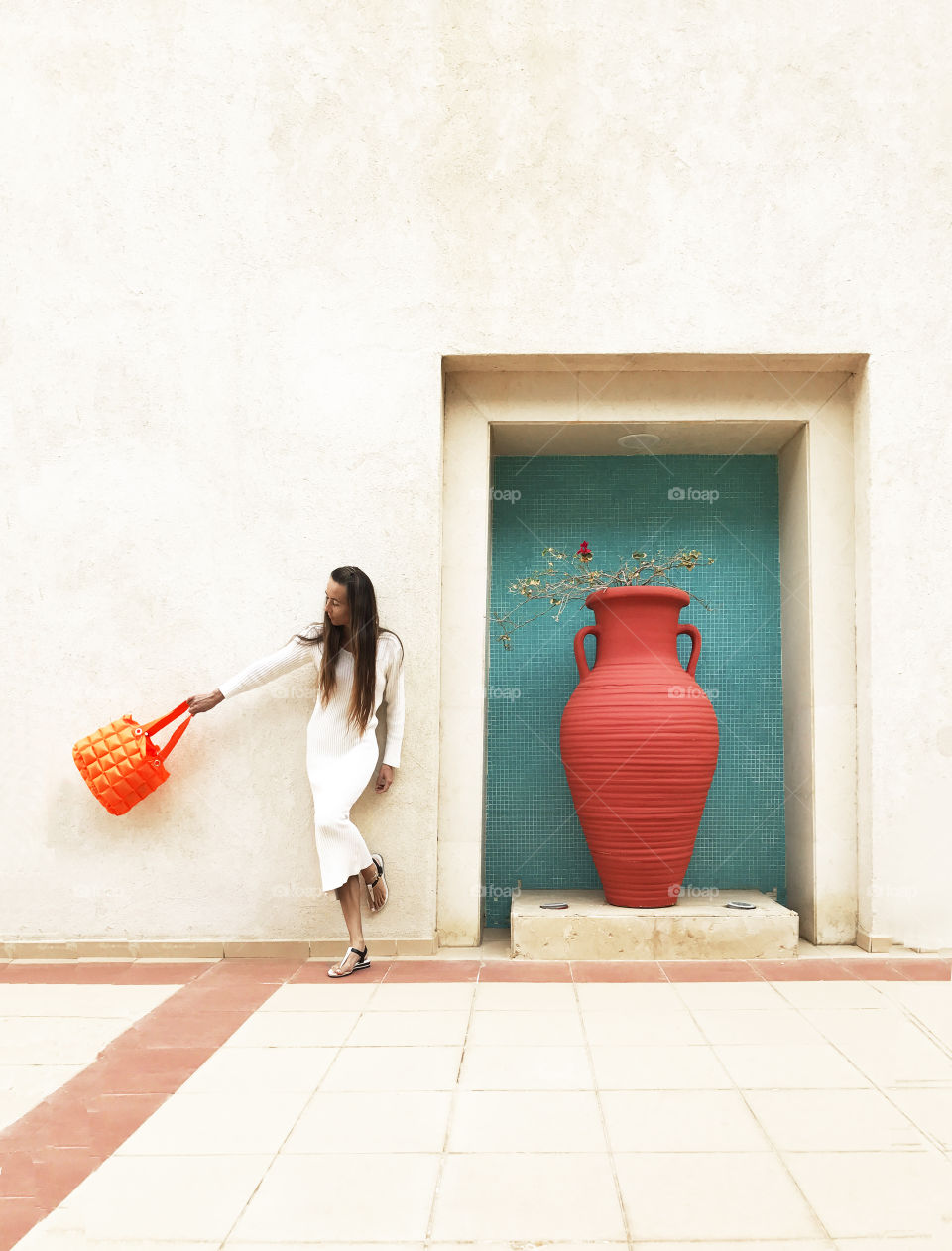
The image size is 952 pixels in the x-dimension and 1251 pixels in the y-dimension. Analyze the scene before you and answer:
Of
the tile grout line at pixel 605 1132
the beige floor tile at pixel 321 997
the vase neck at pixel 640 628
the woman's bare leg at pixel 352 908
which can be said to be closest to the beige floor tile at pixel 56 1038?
the beige floor tile at pixel 321 997

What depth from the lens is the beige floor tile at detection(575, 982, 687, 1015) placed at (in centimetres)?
A: 310

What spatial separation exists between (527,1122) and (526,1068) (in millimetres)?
352

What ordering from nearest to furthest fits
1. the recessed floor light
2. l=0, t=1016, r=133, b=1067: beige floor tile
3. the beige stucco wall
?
l=0, t=1016, r=133, b=1067: beige floor tile < the beige stucco wall < the recessed floor light

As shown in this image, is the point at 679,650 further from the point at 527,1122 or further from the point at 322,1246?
the point at 322,1246

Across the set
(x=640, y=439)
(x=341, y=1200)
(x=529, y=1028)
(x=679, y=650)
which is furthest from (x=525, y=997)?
(x=640, y=439)

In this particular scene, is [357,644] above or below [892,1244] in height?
above

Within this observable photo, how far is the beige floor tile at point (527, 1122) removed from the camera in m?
2.08

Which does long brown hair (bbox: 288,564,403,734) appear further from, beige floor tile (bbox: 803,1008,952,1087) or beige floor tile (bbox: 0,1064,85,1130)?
beige floor tile (bbox: 803,1008,952,1087)

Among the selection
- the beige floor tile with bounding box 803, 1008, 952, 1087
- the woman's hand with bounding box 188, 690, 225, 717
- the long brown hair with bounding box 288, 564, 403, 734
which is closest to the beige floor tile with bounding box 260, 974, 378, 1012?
the long brown hair with bounding box 288, 564, 403, 734

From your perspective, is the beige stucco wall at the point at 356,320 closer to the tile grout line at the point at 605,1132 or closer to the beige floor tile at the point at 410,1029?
the beige floor tile at the point at 410,1029

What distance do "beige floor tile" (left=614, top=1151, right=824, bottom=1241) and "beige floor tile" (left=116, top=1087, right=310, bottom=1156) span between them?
2.64ft

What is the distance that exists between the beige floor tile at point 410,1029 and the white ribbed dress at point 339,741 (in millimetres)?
666

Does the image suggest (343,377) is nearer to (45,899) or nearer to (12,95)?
(12,95)

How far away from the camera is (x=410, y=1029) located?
114 inches
